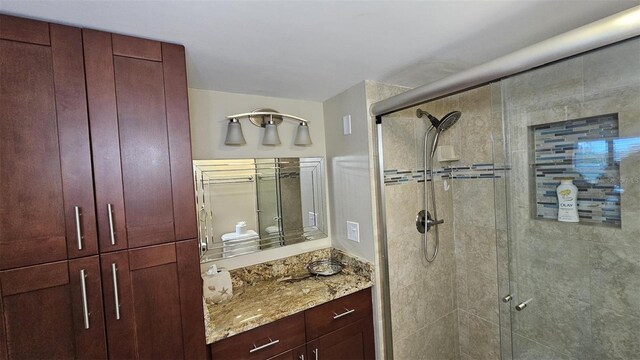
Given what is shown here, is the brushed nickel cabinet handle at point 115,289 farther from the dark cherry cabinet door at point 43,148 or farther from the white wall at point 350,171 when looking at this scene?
the white wall at point 350,171

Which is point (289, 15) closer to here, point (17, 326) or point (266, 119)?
point (266, 119)

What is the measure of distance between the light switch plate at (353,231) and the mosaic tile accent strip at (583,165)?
3.57ft

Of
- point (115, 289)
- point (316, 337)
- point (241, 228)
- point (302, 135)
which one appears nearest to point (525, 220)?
point (316, 337)

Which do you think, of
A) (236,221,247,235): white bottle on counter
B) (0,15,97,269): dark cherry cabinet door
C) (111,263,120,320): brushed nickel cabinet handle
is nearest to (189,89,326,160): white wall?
(236,221,247,235): white bottle on counter

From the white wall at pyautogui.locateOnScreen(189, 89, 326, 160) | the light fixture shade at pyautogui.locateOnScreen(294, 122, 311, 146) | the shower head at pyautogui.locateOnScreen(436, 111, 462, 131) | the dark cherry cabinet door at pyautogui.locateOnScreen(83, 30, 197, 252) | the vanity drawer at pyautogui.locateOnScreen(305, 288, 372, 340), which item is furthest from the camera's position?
the light fixture shade at pyautogui.locateOnScreen(294, 122, 311, 146)

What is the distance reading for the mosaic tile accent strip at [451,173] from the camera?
69.7 inches

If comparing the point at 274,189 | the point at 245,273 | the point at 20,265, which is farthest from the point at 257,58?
the point at 245,273

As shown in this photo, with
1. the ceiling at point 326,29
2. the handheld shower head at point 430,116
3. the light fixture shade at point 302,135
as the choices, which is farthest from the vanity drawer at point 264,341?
the handheld shower head at point 430,116

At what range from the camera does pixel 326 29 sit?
1.09 meters

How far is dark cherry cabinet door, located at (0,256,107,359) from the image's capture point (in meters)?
0.88

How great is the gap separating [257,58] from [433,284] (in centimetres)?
200

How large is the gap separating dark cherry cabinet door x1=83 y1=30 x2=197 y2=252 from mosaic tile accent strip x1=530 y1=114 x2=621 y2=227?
189cm

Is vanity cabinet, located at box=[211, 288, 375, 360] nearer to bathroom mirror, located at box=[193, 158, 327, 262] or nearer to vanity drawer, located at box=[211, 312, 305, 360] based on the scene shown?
vanity drawer, located at box=[211, 312, 305, 360]

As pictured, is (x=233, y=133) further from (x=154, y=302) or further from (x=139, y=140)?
(x=154, y=302)
